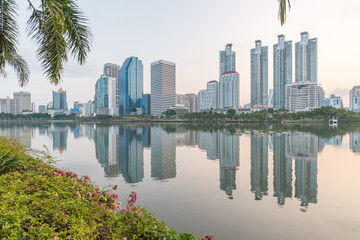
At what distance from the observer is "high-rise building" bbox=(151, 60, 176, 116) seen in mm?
186875

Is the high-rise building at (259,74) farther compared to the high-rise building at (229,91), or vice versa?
the high-rise building at (229,91)

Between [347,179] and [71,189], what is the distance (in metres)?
14.4

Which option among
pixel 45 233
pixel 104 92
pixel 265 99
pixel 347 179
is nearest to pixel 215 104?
pixel 265 99

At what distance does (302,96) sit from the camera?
5349 inches

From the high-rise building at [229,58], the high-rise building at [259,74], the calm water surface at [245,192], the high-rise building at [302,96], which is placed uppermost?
the high-rise building at [229,58]

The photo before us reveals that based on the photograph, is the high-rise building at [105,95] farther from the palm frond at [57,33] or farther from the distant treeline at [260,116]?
the palm frond at [57,33]

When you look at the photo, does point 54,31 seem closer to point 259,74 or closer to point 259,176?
point 259,176

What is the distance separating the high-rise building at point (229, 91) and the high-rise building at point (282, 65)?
92.7ft

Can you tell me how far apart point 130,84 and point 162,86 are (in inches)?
1102

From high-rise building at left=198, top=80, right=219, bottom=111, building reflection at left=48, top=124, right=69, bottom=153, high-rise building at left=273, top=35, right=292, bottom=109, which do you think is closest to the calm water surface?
building reflection at left=48, top=124, right=69, bottom=153

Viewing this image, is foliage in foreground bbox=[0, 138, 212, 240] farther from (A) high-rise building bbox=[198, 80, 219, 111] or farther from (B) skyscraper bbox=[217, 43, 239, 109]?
(A) high-rise building bbox=[198, 80, 219, 111]

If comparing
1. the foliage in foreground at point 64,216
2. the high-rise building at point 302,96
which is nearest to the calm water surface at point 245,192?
the foliage in foreground at point 64,216

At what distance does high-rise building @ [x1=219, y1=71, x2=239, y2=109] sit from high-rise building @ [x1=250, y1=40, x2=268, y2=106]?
52.6 feet

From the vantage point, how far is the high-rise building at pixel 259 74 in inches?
6599
